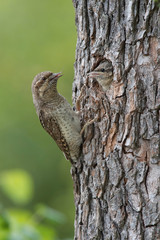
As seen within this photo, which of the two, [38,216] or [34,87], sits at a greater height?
[34,87]

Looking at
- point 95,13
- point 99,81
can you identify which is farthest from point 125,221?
point 95,13

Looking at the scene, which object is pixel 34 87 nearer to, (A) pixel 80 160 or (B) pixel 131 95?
(A) pixel 80 160

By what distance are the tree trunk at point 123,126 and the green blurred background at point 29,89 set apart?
636cm

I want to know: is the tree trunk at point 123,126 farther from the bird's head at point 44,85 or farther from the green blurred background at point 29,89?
the green blurred background at point 29,89

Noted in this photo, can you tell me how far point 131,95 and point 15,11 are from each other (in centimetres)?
757

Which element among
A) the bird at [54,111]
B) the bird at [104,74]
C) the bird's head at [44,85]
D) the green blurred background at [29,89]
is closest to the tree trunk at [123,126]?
the bird at [104,74]

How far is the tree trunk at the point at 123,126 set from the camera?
3.35 meters

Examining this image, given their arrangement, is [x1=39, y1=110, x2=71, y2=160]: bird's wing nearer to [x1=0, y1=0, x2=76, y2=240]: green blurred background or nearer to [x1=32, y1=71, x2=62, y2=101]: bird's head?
[x1=32, y1=71, x2=62, y2=101]: bird's head

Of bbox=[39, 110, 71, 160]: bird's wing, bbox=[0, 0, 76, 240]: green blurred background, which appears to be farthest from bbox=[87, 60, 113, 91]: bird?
bbox=[0, 0, 76, 240]: green blurred background

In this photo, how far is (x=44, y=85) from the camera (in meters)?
4.54

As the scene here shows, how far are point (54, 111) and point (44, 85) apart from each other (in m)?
0.28

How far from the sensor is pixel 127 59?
3.48 metres

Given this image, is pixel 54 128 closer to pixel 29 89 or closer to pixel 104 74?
pixel 104 74

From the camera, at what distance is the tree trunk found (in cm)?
335
